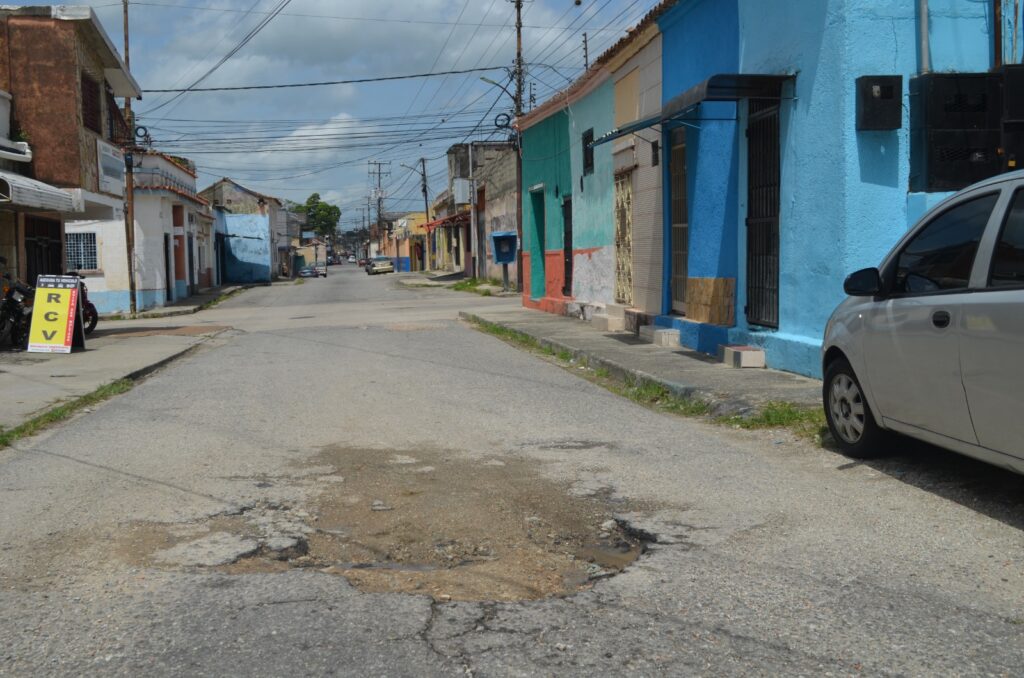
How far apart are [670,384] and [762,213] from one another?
9.49ft

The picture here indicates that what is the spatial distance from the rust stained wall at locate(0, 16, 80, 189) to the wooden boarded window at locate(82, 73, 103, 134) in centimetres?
82

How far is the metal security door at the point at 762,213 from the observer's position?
11422mm

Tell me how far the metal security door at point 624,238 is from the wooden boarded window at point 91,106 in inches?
422

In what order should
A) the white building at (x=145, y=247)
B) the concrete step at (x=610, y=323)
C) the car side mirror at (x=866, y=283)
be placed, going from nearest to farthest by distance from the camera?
the car side mirror at (x=866, y=283) < the concrete step at (x=610, y=323) < the white building at (x=145, y=247)

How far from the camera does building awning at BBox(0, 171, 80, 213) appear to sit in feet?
50.0

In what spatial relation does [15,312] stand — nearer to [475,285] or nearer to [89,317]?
[89,317]

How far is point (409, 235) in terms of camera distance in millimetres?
92438

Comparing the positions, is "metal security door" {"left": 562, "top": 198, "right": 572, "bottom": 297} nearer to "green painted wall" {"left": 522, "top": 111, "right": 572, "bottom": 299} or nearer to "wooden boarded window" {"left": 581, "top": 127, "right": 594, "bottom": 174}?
"green painted wall" {"left": 522, "top": 111, "right": 572, "bottom": 299}

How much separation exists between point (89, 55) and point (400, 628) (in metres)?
19.9

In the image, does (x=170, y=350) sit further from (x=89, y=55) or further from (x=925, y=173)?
(x=925, y=173)

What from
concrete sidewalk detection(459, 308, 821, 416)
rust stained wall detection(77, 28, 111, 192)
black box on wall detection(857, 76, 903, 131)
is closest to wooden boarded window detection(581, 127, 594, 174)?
concrete sidewalk detection(459, 308, 821, 416)

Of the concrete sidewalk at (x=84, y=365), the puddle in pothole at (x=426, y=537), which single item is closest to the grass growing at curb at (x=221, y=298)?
the concrete sidewalk at (x=84, y=365)

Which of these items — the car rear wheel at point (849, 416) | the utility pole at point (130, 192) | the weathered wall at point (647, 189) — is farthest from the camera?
the utility pole at point (130, 192)

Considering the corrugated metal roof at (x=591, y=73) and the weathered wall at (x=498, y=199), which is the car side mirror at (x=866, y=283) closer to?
the corrugated metal roof at (x=591, y=73)
